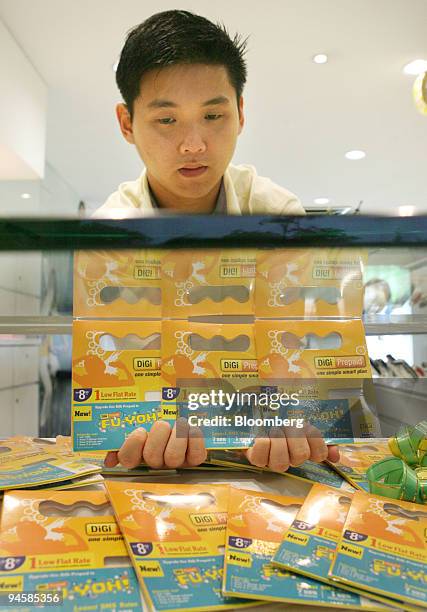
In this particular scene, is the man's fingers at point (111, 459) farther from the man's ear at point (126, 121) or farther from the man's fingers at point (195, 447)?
the man's ear at point (126, 121)

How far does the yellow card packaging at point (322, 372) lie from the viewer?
0.38 m

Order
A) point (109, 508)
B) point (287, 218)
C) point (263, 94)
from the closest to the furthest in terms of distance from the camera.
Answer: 1. point (287, 218)
2. point (109, 508)
3. point (263, 94)

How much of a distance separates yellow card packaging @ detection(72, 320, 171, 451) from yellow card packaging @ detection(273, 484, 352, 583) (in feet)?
0.47

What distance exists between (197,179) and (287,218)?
190 millimetres

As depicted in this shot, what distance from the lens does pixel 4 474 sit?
502mm

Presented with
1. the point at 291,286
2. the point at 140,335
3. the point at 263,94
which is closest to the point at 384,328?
the point at 291,286

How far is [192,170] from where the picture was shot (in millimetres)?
490

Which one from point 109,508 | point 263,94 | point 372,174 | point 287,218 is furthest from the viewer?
point 372,174

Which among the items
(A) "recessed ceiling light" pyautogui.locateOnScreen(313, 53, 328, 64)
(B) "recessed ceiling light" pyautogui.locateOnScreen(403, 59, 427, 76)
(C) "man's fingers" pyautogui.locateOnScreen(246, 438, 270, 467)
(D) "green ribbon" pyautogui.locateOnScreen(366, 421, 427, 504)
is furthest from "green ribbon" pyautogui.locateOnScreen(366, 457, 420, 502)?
(B) "recessed ceiling light" pyautogui.locateOnScreen(403, 59, 427, 76)

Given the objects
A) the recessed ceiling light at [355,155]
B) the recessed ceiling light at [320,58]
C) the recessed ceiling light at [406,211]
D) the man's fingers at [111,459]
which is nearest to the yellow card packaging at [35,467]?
the man's fingers at [111,459]

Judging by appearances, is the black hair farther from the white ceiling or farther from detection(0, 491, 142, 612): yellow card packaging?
the white ceiling

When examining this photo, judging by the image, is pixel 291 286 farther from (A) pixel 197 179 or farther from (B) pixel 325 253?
(A) pixel 197 179

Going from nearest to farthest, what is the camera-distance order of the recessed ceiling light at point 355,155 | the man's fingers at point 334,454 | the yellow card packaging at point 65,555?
the yellow card packaging at point 65,555 < the man's fingers at point 334,454 < the recessed ceiling light at point 355,155

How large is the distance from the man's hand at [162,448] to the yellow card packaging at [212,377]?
28mm
